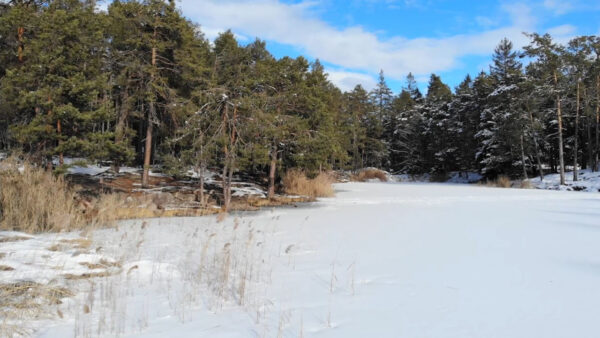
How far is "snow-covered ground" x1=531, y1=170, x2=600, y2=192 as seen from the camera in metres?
20.5

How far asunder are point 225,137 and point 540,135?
26.8 m

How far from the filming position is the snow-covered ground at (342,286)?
2.55 metres

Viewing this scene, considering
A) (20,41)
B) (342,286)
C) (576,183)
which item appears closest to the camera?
(342,286)

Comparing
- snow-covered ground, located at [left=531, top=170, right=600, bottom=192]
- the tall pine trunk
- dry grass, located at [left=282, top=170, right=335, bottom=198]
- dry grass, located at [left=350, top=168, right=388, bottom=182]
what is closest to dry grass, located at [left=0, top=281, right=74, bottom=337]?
the tall pine trunk

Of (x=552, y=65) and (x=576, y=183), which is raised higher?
(x=552, y=65)

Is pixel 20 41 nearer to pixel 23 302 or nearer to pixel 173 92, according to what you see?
pixel 173 92

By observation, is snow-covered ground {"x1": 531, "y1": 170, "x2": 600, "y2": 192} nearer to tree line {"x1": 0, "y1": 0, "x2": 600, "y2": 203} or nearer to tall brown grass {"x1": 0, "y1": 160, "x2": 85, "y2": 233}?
tree line {"x1": 0, "y1": 0, "x2": 600, "y2": 203}

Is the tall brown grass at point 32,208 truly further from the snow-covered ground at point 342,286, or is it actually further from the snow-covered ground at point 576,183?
the snow-covered ground at point 576,183

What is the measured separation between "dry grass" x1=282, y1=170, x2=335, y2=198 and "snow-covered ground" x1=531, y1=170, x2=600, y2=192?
15500 millimetres

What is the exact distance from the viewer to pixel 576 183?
70.3 feet

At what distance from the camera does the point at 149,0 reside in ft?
44.4

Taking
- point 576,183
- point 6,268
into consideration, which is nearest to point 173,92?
point 6,268

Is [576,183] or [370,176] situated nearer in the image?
[576,183]

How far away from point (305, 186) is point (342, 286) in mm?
11326
